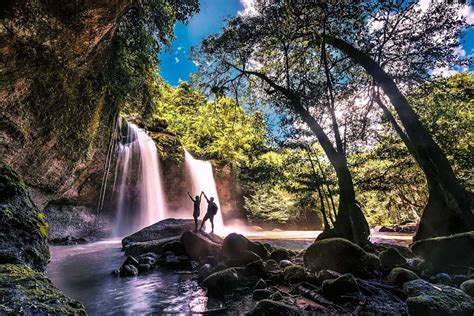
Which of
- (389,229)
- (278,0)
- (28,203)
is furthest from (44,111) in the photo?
(389,229)

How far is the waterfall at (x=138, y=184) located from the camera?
1978 centimetres

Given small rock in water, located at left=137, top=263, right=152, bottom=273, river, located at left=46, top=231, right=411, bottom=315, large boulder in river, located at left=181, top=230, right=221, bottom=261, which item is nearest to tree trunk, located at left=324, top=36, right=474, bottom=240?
river, located at left=46, top=231, right=411, bottom=315

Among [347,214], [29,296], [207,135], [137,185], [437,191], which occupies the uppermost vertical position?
[207,135]

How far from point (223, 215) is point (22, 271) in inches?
991

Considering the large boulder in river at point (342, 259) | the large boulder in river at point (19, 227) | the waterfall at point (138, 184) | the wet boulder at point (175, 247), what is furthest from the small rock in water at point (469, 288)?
the waterfall at point (138, 184)

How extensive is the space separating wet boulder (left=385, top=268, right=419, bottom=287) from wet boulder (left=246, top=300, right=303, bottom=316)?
2.16 metres

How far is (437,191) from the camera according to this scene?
6809mm

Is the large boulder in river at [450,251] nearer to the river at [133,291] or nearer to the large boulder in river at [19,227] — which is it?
the river at [133,291]

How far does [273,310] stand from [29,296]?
104 inches

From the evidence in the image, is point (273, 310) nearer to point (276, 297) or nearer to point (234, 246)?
point (276, 297)

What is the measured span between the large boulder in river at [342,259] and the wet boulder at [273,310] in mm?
2182

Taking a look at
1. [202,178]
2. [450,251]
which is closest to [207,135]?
[202,178]

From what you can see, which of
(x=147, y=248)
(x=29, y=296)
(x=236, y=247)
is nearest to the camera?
(x=29, y=296)

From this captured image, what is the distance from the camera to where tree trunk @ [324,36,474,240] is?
20.4 feet
